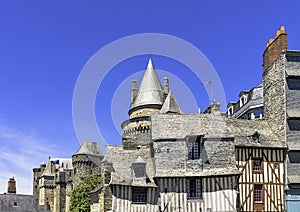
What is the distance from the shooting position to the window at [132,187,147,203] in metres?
25.9

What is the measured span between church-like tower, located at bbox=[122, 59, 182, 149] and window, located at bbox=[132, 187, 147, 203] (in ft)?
46.4

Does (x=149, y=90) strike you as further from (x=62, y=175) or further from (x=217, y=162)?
(x=62, y=175)

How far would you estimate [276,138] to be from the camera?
1047 inches

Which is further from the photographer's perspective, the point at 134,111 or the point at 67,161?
the point at 67,161

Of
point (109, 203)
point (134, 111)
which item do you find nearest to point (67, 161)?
point (134, 111)

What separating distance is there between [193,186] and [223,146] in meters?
2.78

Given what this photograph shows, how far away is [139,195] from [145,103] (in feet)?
61.2

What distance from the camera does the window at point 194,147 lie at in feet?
84.2

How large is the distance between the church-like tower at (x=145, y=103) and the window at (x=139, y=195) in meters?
14.2

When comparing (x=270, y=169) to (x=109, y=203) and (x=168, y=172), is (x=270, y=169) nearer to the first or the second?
(x=168, y=172)

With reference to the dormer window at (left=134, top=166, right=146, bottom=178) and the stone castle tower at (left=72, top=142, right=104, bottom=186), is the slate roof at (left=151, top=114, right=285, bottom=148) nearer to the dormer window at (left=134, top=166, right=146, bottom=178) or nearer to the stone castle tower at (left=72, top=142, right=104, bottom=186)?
the dormer window at (left=134, top=166, right=146, bottom=178)

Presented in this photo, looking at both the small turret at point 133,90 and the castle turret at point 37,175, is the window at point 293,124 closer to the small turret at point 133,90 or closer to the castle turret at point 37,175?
the small turret at point 133,90

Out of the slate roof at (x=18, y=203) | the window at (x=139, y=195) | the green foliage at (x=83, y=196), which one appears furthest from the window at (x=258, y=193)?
the green foliage at (x=83, y=196)

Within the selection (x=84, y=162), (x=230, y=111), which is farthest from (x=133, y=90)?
(x=84, y=162)
